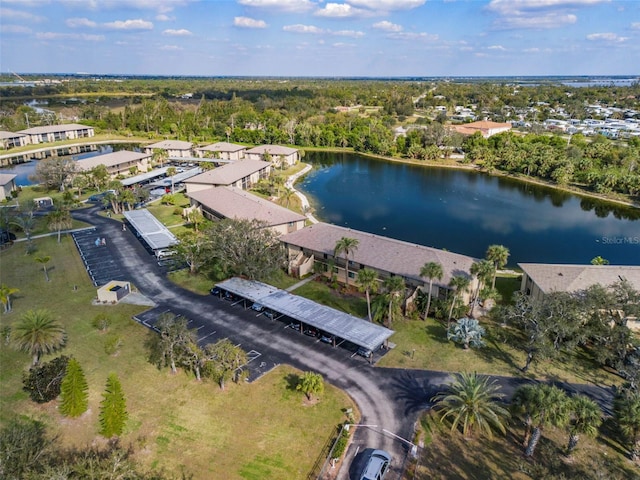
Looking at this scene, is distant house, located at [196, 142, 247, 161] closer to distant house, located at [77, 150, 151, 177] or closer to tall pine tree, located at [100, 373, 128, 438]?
distant house, located at [77, 150, 151, 177]

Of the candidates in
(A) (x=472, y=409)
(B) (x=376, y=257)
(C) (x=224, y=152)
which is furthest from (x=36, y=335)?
(C) (x=224, y=152)

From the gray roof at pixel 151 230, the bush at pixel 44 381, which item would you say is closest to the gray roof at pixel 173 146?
the gray roof at pixel 151 230

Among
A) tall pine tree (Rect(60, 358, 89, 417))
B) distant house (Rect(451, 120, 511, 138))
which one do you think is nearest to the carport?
tall pine tree (Rect(60, 358, 89, 417))

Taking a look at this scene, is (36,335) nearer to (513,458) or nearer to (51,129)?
(513,458)

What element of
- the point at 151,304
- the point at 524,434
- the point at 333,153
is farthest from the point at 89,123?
the point at 524,434

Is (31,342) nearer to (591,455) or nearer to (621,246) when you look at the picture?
(591,455)
